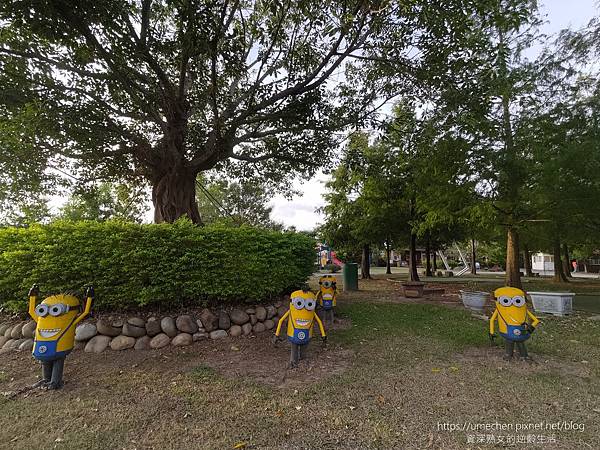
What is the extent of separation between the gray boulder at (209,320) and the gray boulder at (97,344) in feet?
4.81

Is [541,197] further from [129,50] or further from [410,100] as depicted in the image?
[129,50]

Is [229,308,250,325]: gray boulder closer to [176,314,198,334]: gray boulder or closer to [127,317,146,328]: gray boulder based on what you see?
[176,314,198,334]: gray boulder

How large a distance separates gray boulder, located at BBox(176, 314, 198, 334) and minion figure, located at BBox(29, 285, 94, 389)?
1596 mm

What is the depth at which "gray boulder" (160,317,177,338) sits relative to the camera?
520 centimetres

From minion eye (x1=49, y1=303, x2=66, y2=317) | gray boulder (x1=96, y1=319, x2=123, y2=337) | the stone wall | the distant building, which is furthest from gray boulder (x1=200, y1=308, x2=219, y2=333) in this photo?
the distant building

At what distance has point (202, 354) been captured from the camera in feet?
16.1

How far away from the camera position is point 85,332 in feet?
16.5

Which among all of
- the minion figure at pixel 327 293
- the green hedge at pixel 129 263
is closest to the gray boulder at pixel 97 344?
the green hedge at pixel 129 263

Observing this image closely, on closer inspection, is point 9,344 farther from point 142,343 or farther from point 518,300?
point 518,300

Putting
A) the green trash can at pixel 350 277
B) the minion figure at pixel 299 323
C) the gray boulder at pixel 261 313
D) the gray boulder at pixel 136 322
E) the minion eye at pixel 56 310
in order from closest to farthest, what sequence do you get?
the minion eye at pixel 56 310 < the minion figure at pixel 299 323 < the gray boulder at pixel 136 322 < the gray boulder at pixel 261 313 < the green trash can at pixel 350 277

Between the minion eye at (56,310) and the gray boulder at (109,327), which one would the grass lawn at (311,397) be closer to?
the gray boulder at (109,327)

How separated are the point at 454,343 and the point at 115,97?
9233 millimetres

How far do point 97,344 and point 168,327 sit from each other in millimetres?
1053

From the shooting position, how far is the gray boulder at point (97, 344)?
4.87 metres
